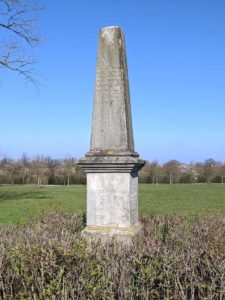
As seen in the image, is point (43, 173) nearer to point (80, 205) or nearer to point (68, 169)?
point (68, 169)

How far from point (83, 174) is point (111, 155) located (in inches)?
2430

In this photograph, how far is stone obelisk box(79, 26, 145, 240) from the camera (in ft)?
22.3

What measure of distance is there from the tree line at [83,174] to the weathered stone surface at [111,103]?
2364 inches

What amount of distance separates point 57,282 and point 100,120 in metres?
3.85

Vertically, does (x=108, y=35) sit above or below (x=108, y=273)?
above

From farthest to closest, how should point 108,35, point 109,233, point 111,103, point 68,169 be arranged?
point 68,169 → point 108,35 → point 111,103 → point 109,233

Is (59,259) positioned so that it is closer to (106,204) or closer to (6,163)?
(106,204)

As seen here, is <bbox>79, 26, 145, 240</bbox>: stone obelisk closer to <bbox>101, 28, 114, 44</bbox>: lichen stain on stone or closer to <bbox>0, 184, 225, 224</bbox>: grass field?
<bbox>101, 28, 114, 44</bbox>: lichen stain on stone

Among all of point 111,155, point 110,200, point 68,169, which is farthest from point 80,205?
point 68,169

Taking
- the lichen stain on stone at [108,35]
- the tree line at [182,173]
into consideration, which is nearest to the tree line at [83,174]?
the tree line at [182,173]

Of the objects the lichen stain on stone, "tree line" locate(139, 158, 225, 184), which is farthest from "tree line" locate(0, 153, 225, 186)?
the lichen stain on stone

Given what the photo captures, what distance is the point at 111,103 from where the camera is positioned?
705 centimetres

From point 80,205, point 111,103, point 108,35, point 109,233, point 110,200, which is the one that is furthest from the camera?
point 80,205

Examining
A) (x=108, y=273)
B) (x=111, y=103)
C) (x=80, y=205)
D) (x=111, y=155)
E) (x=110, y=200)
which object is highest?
(x=111, y=103)
